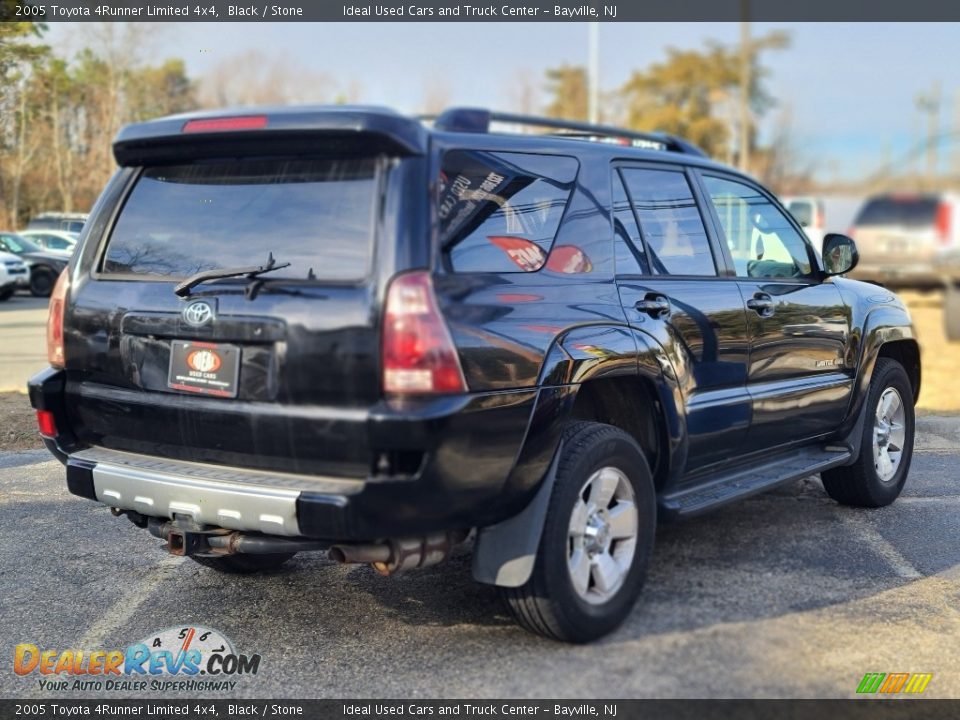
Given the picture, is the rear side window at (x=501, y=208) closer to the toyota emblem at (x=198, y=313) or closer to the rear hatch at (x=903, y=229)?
the toyota emblem at (x=198, y=313)

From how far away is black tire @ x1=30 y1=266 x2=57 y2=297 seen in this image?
22328 mm

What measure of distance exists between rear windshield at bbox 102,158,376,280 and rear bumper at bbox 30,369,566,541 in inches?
22.0

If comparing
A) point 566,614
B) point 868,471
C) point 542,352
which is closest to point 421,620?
point 566,614

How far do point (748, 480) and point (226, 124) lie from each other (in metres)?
2.73

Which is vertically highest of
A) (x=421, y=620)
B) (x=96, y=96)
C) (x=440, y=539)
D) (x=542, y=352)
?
(x=96, y=96)

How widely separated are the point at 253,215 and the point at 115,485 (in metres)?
1.07

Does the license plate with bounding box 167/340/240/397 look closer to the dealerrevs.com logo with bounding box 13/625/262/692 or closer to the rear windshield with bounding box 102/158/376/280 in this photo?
the rear windshield with bounding box 102/158/376/280

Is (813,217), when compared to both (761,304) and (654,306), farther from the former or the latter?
(654,306)

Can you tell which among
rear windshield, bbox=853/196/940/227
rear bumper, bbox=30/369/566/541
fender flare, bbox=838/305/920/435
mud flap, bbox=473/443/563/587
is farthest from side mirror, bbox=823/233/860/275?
mud flap, bbox=473/443/563/587

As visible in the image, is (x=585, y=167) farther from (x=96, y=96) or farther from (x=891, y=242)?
(x=96, y=96)

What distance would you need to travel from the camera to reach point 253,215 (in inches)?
137

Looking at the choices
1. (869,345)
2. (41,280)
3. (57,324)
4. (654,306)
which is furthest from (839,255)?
(41,280)

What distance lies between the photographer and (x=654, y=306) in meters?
4.05

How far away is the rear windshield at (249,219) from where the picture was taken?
3.29 m
